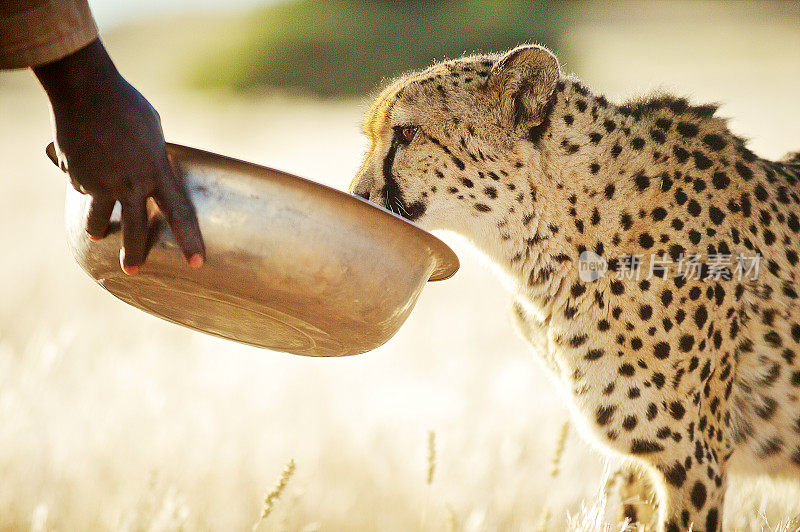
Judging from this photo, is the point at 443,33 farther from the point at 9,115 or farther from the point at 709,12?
the point at 9,115

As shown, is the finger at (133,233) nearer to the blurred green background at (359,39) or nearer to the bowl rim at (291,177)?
the bowl rim at (291,177)

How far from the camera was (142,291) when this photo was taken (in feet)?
5.86

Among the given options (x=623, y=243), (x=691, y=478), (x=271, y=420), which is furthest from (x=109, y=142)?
(x=271, y=420)

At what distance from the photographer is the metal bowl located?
1523 millimetres

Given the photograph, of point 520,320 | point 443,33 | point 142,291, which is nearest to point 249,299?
point 142,291

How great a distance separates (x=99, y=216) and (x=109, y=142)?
0.51 feet

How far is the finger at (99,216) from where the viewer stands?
147 centimetres

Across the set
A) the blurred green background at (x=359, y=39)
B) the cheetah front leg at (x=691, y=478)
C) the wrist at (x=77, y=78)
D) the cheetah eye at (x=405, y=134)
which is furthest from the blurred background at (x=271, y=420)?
the blurred green background at (x=359, y=39)

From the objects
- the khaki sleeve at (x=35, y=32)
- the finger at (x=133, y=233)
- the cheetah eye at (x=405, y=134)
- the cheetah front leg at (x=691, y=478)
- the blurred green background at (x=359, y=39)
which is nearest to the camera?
the khaki sleeve at (x=35, y=32)

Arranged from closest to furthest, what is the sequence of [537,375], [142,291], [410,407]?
[142,291] < [410,407] < [537,375]

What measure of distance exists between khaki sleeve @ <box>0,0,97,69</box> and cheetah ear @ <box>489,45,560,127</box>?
1236mm

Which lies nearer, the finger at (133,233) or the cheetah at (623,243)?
the finger at (133,233)

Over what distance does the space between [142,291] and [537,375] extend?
2829mm

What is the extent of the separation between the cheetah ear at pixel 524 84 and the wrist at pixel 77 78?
1.17 m
